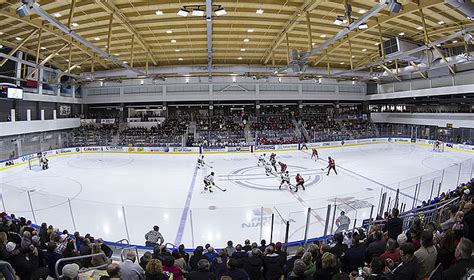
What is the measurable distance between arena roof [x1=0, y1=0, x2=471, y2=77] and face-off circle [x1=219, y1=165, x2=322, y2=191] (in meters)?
7.12

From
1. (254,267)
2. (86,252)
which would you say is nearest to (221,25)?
(86,252)

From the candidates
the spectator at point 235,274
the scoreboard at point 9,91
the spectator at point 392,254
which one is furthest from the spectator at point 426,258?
the scoreboard at point 9,91

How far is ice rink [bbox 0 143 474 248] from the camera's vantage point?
7273mm

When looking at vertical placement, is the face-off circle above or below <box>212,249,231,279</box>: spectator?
below

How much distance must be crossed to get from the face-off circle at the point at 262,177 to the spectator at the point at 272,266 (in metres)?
8.55

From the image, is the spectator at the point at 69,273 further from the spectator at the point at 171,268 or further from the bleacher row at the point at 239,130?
the bleacher row at the point at 239,130

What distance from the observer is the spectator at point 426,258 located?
3.23 meters

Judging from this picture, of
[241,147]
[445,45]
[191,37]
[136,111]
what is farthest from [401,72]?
[136,111]

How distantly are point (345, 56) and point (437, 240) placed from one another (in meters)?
21.2

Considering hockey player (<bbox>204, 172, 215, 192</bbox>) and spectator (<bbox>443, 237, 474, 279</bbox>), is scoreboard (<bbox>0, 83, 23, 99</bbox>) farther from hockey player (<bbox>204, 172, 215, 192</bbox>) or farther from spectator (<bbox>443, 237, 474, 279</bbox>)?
spectator (<bbox>443, 237, 474, 279</bbox>)

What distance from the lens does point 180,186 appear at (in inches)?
535

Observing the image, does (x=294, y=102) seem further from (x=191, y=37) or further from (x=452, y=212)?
(x=452, y=212)

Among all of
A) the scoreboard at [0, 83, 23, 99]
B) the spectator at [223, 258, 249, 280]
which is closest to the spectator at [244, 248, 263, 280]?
the spectator at [223, 258, 249, 280]

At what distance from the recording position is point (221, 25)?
1452 cm
